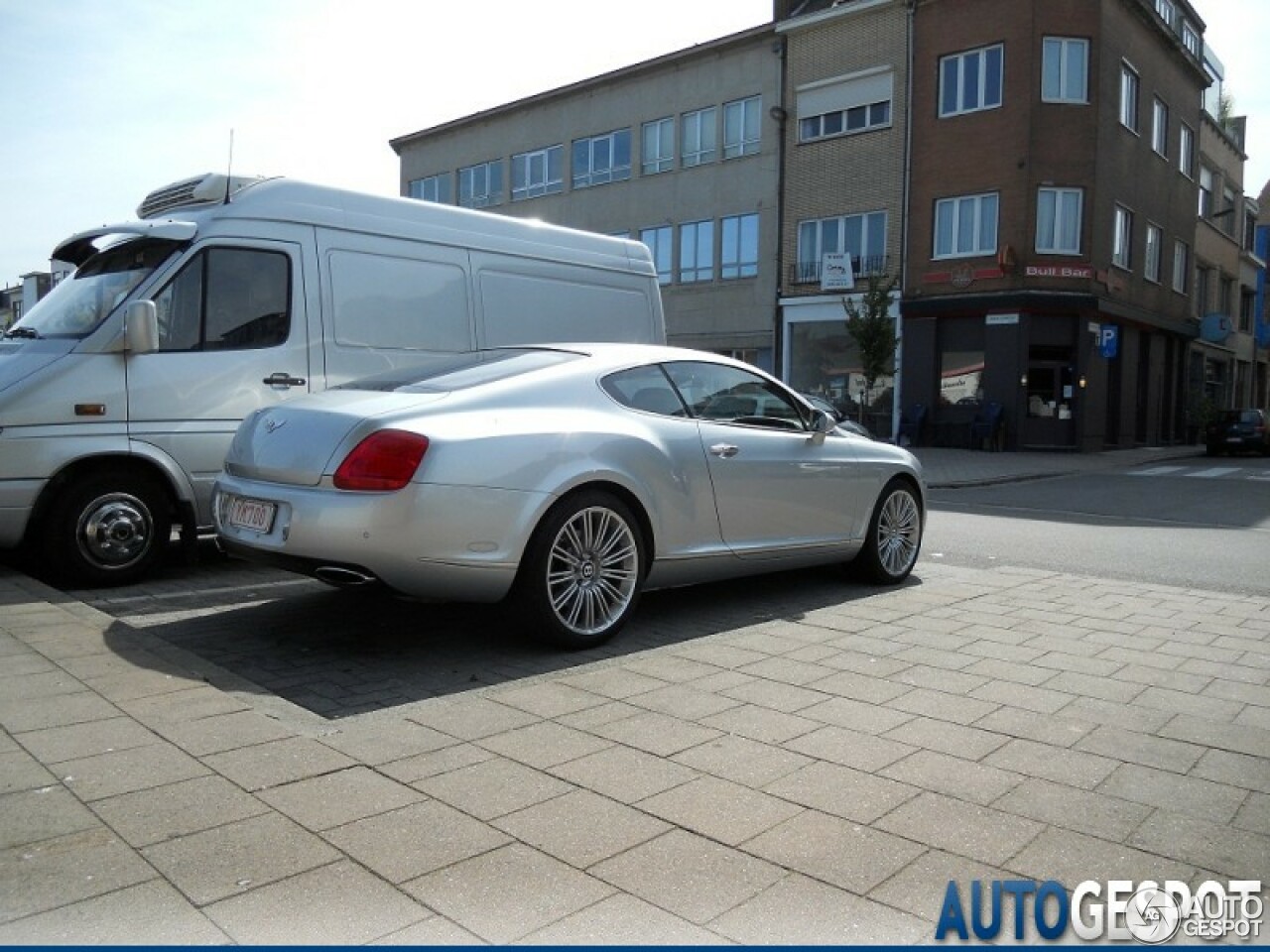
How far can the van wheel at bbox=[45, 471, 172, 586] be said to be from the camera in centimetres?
613

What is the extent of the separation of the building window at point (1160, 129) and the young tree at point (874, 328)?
35.8 feet

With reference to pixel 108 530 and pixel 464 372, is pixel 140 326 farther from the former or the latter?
pixel 464 372

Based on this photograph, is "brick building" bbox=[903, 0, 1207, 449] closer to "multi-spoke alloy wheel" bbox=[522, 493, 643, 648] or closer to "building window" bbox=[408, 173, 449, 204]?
"building window" bbox=[408, 173, 449, 204]

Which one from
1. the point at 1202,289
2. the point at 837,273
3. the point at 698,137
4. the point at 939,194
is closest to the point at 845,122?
the point at 939,194

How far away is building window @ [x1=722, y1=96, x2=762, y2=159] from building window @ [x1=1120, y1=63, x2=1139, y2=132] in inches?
399

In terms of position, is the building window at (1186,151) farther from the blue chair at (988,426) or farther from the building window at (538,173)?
the building window at (538,173)

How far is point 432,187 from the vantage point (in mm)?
44125

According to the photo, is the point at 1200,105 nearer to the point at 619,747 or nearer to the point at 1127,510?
the point at 1127,510

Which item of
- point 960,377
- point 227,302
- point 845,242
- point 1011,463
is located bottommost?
point 1011,463

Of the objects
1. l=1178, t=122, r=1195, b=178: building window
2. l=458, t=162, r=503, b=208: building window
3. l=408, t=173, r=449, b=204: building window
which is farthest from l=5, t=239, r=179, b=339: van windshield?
l=408, t=173, r=449, b=204: building window

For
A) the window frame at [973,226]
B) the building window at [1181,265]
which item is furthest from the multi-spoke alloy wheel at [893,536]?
the building window at [1181,265]

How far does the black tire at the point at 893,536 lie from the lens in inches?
273

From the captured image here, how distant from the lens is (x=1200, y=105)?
37.1 meters

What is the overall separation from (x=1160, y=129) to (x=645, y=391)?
33592 mm
